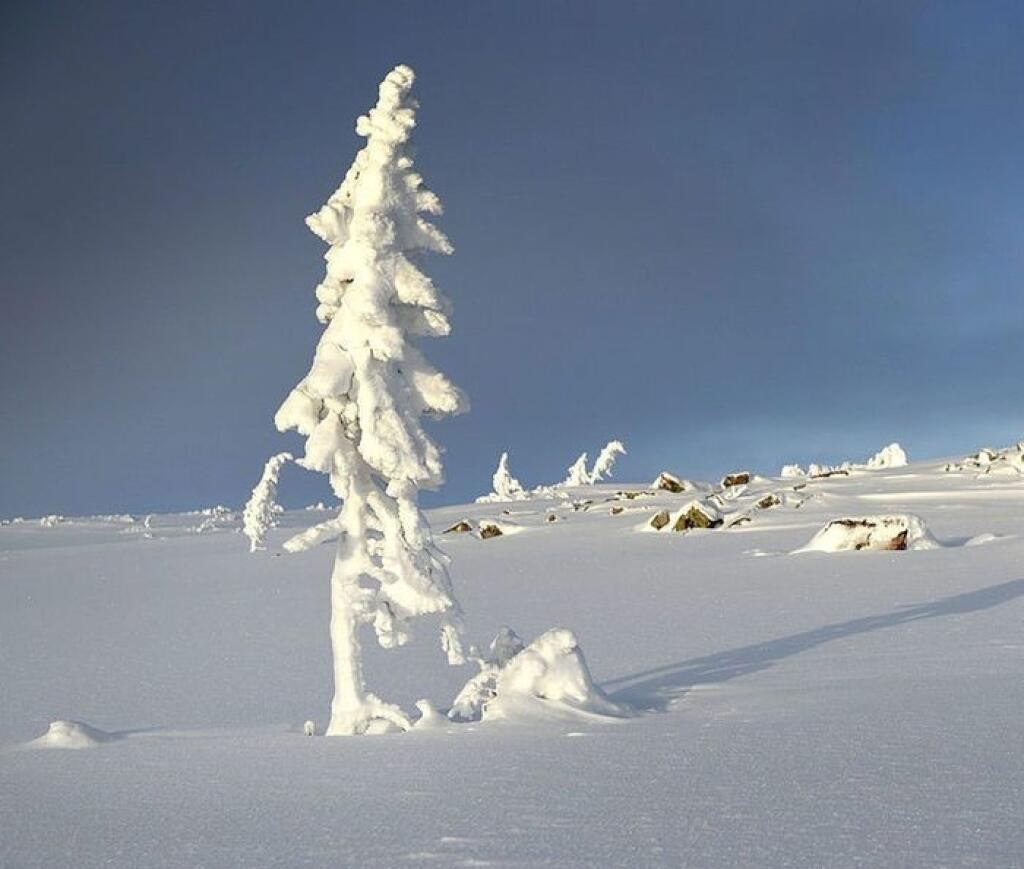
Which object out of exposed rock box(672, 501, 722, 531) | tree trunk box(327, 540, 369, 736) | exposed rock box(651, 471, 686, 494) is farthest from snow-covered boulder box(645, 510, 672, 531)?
tree trunk box(327, 540, 369, 736)

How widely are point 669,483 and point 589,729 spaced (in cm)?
3228

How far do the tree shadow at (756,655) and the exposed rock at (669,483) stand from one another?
2456cm

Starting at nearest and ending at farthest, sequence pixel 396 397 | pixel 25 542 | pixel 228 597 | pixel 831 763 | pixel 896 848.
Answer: pixel 896 848
pixel 831 763
pixel 396 397
pixel 228 597
pixel 25 542

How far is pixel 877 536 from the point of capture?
18547 millimetres

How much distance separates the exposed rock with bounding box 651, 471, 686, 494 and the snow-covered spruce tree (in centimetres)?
3034

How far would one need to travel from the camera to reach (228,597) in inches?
794

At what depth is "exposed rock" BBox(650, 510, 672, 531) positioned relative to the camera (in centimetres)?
2588

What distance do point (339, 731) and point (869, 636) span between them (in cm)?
575

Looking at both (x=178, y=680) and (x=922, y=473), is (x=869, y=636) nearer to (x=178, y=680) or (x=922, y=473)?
(x=178, y=680)

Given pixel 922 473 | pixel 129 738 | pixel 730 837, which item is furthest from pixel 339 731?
pixel 922 473

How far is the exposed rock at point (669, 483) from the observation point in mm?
38219

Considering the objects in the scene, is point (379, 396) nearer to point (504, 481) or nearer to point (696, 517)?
point (696, 517)

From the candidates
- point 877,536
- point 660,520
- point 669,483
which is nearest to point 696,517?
point 660,520

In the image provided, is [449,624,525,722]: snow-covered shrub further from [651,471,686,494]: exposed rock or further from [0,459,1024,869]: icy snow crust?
[651,471,686,494]: exposed rock
